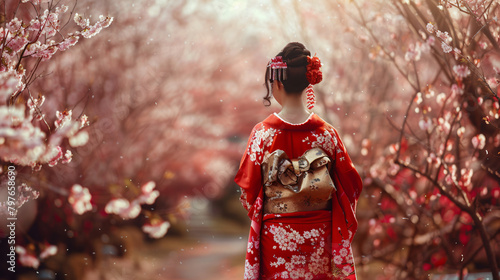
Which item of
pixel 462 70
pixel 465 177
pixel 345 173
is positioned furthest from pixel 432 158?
pixel 345 173

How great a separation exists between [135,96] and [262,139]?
2.11m

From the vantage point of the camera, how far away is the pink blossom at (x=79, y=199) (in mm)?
3518

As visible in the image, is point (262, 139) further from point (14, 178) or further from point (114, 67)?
point (114, 67)

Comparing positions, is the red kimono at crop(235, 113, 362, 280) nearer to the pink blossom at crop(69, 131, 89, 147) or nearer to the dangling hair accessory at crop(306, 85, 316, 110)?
the dangling hair accessory at crop(306, 85, 316, 110)

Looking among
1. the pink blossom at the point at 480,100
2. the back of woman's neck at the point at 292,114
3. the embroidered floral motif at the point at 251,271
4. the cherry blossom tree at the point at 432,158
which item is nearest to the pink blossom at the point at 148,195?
the cherry blossom tree at the point at 432,158

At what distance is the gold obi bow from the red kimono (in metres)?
0.04

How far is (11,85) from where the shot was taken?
200 centimetres

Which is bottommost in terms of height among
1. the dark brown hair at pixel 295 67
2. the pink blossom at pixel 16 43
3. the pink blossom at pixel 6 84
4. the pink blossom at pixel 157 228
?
the pink blossom at pixel 157 228

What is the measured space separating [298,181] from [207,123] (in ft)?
9.77

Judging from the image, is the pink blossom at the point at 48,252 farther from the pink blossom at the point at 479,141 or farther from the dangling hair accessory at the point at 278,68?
the pink blossom at the point at 479,141

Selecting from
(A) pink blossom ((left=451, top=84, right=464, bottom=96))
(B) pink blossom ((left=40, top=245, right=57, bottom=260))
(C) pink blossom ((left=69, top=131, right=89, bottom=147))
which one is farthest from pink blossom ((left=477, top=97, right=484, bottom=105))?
(B) pink blossom ((left=40, top=245, right=57, bottom=260))

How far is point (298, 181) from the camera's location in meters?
2.09

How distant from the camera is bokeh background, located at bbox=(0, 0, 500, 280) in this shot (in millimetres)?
3248

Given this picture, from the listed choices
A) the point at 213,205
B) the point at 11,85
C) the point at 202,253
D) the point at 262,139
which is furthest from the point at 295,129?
the point at 213,205
